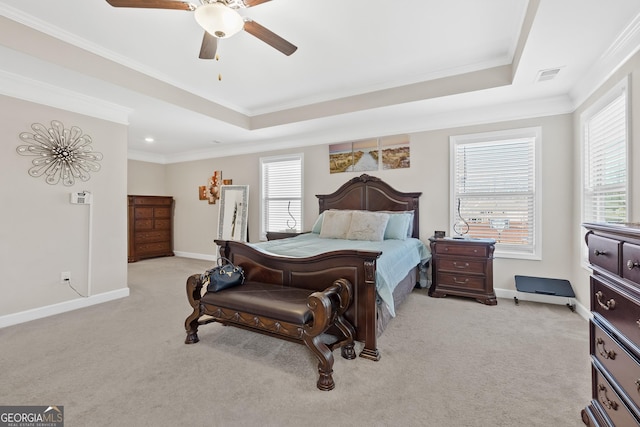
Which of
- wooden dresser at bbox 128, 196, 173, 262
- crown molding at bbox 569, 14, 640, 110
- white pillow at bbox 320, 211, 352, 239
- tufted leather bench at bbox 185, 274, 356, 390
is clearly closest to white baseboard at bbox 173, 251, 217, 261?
wooden dresser at bbox 128, 196, 173, 262

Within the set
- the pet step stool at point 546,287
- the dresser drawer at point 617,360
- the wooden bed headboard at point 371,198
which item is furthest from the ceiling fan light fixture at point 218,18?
the pet step stool at point 546,287

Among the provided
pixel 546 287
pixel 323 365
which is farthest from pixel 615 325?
pixel 546 287

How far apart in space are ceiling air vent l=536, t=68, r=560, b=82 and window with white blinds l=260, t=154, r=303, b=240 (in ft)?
11.7

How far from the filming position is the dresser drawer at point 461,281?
355cm

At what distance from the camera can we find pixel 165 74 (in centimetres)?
341

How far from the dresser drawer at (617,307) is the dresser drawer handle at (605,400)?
14.1 inches

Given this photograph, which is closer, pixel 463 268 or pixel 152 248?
pixel 463 268

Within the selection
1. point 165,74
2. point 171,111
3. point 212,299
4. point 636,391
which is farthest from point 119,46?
point 636,391

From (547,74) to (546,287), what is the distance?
238 centimetres

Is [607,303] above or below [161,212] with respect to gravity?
below

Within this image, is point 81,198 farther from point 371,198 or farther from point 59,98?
point 371,198

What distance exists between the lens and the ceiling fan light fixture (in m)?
1.81

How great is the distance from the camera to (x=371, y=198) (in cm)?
450

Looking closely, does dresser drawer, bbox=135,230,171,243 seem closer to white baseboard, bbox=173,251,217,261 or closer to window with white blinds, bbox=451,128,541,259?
white baseboard, bbox=173,251,217,261
